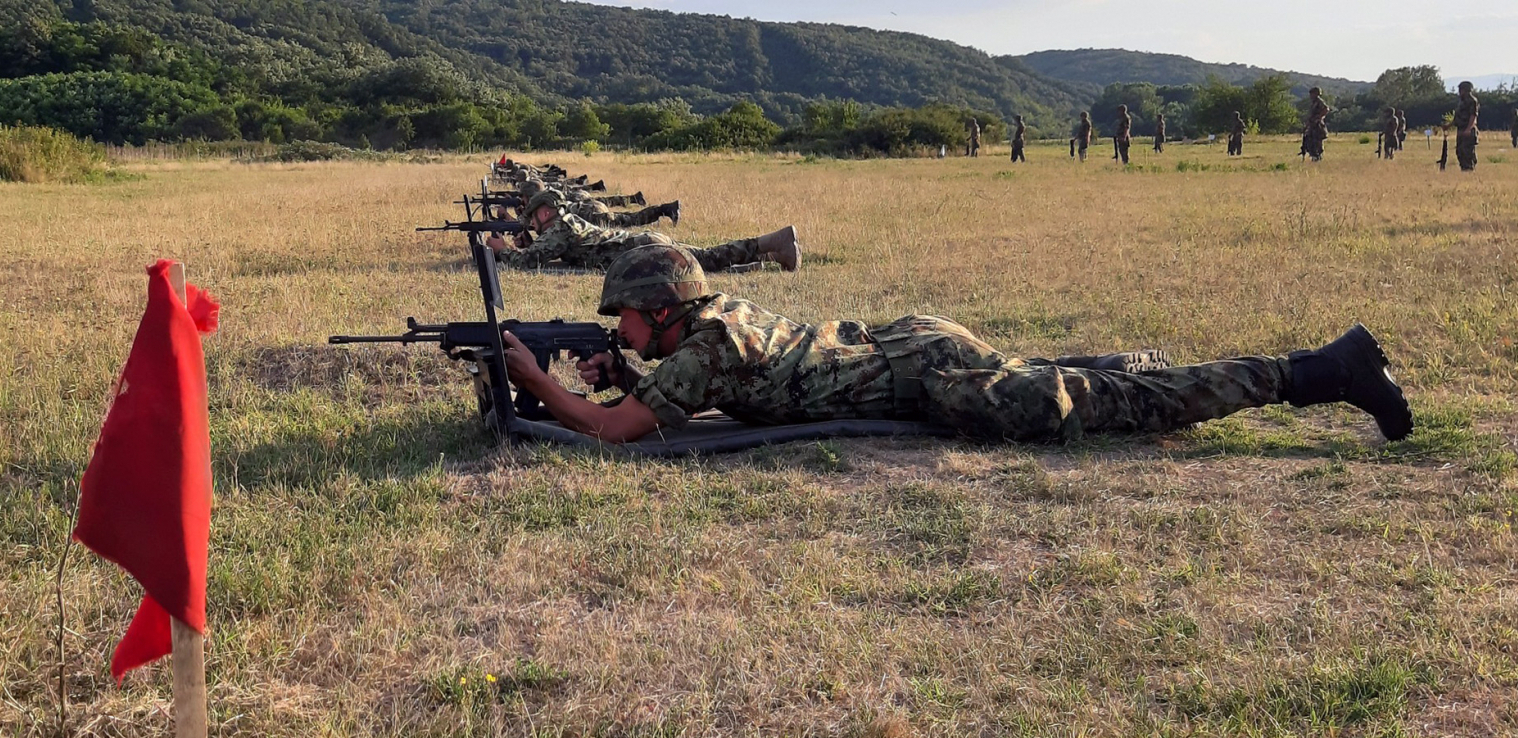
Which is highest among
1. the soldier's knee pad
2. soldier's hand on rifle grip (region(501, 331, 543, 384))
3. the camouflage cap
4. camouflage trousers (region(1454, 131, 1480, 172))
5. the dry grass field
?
camouflage trousers (region(1454, 131, 1480, 172))

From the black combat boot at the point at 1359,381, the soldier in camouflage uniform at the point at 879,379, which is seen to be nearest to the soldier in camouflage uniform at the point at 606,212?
the soldier in camouflage uniform at the point at 879,379

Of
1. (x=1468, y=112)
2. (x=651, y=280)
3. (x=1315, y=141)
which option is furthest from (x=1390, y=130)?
(x=651, y=280)

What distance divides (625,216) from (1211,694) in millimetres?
13966

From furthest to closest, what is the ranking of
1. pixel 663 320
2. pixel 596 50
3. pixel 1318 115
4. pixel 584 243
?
pixel 596 50, pixel 1318 115, pixel 584 243, pixel 663 320

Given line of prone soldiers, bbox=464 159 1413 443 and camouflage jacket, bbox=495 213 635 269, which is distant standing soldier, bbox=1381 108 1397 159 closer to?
camouflage jacket, bbox=495 213 635 269

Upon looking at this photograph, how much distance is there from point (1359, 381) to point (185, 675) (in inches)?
200

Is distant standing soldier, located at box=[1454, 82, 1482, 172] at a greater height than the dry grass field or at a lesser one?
greater

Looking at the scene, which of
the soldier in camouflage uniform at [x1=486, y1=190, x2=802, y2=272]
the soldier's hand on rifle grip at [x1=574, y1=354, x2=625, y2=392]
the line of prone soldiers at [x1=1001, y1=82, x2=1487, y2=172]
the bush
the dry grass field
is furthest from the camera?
the line of prone soldiers at [x1=1001, y1=82, x2=1487, y2=172]

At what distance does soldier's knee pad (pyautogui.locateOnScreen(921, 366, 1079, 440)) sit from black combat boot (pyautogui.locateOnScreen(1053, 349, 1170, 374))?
1.62 feet

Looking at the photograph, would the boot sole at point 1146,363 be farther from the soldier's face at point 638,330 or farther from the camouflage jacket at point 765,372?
the soldier's face at point 638,330

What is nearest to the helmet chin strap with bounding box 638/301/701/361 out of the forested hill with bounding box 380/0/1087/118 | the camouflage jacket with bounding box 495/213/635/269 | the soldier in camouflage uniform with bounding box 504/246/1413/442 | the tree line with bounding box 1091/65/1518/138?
the soldier in camouflage uniform with bounding box 504/246/1413/442

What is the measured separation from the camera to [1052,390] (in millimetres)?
5293

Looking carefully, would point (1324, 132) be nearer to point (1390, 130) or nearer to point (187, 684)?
point (1390, 130)

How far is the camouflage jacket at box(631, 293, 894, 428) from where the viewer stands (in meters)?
5.21
